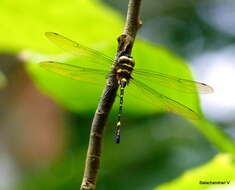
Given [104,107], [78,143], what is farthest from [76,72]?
[78,143]

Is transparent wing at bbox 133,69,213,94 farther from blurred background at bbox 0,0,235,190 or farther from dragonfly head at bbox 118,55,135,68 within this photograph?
blurred background at bbox 0,0,235,190

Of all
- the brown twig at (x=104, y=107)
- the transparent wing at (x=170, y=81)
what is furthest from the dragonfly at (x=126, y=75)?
the brown twig at (x=104, y=107)

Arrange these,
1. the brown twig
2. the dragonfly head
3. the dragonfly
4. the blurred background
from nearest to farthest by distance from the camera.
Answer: the brown twig
the dragonfly head
the dragonfly
the blurred background

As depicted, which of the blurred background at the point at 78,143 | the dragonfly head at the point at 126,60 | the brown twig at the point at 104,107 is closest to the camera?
the brown twig at the point at 104,107

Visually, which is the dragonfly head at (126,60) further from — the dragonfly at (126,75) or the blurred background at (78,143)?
the blurred background at (78,143)

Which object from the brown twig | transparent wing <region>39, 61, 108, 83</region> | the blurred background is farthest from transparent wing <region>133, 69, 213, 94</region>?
the blurred background

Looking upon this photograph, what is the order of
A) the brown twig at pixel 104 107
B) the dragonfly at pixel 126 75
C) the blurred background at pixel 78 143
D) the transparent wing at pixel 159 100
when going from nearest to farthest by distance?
1. the brown twig at pixel 104 107
2. the dragonfly at pixel 126 75
3. the transparent wing at pixel 159 100
4. the blurred background at pixel 78 143

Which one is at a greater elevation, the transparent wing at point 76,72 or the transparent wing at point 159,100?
the transparent wing at point 76,72
